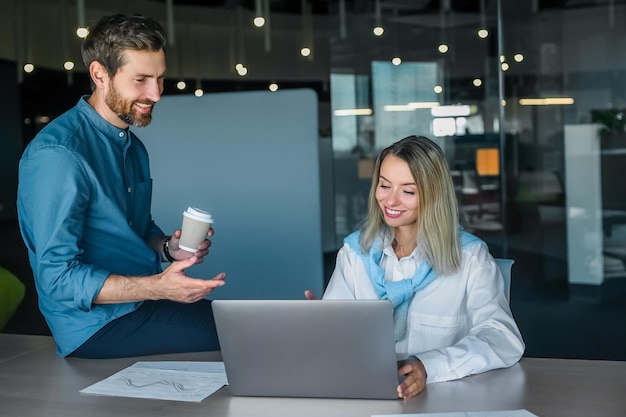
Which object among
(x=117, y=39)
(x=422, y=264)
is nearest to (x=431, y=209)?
(x=422, y=264)

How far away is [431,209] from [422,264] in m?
0.17

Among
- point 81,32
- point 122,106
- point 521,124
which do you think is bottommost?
point 122,106

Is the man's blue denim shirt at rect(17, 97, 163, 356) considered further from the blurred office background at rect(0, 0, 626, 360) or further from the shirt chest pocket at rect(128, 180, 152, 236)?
the blurred office background at rect(0, 0, 626, 360)

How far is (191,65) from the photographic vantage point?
7.14m

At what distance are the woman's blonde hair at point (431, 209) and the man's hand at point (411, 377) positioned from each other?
508mm

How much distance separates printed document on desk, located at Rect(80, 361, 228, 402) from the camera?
178 centimetres

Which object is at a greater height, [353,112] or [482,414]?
[353,112]

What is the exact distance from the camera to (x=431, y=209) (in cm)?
233

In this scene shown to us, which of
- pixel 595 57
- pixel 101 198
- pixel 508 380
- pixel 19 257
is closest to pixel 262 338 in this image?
pixel 508 380

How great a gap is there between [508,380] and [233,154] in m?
2.37

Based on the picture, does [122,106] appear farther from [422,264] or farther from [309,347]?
[309,347]

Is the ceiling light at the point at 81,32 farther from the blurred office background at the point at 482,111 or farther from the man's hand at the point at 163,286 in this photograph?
the man's hand at the point at 163,286

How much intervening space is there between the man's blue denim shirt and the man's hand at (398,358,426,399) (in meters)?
0.86

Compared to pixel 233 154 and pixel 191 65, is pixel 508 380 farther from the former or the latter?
pixel 191 65
